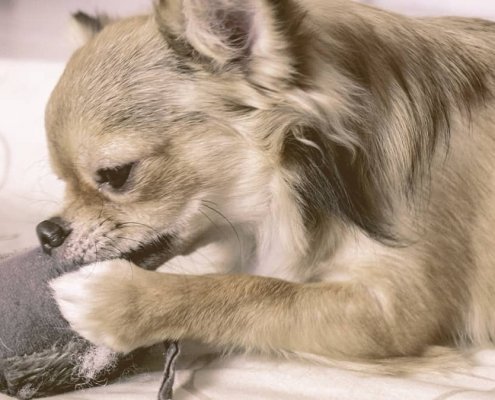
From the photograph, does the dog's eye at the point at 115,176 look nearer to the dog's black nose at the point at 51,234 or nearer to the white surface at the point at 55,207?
the dog's black nose at the point at 51,234

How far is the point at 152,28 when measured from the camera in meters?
1.21

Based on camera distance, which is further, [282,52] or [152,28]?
[152,28]

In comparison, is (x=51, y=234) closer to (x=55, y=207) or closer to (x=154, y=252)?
(x=154, y=252)

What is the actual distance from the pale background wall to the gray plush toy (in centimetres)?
50

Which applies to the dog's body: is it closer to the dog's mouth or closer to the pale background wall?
the dog's mouth

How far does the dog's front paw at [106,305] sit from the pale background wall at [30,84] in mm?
542

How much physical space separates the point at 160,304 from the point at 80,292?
0.12m

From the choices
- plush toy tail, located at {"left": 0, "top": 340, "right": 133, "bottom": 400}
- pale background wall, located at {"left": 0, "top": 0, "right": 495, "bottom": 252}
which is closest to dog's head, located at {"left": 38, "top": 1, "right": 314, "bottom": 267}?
plush toy tail, located at {"left": 0, "top": 340, "right": 133, "bottom": 400}

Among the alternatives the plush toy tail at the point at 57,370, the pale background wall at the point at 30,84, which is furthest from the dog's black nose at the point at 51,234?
the pale background wall at the point at 30,84

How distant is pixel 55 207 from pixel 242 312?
0.52m

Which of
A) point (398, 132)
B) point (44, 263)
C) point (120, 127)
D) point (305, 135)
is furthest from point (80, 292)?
point (398, 132)

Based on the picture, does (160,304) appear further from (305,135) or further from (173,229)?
(305,135)

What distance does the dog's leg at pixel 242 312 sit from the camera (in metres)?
1.14

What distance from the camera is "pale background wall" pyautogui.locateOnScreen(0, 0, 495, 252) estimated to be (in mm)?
1816
